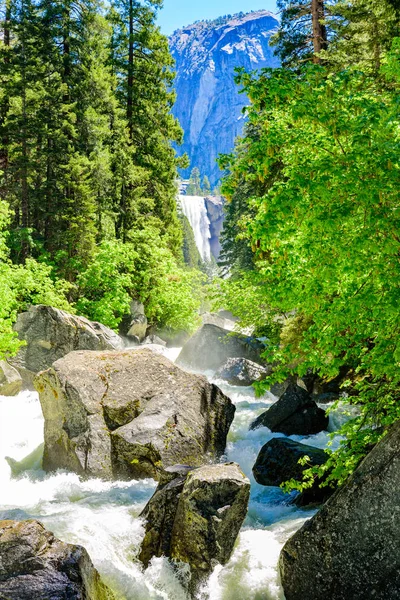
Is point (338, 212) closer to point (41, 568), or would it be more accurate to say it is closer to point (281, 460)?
point (41, 568)

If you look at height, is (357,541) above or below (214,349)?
above

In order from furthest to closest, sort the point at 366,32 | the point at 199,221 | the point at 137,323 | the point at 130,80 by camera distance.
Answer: the point at 199,221, the point at 130,80, the point at 137,323, the point at 366,32

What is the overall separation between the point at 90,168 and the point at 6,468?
16938mm

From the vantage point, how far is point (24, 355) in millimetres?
16672

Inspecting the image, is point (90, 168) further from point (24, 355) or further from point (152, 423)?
point (152, 423)

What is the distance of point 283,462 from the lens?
10141 mm

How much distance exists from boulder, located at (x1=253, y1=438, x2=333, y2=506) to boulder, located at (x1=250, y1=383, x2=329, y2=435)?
2.66 m

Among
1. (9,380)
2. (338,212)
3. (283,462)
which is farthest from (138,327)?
(338,212)

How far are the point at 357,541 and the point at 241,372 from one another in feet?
43.1

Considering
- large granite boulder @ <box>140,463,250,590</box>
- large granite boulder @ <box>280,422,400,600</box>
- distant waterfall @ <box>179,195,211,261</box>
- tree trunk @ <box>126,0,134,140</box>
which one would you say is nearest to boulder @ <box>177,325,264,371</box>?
tree trunk @ <box>126,0,134,140</box>

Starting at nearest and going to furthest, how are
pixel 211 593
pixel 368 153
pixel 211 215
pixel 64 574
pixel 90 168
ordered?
pixel 368 153 → pixel 64 574 → pixel 211 593 → pixel 90 168 → pixel 211 215

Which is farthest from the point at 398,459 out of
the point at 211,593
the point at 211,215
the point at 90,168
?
the point at 211,215

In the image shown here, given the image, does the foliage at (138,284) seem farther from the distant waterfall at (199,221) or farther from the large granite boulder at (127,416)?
the distant waterfall at (199,221)

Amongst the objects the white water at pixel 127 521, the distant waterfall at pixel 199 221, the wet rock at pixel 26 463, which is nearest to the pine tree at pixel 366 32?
the white water at pixel 127 521
